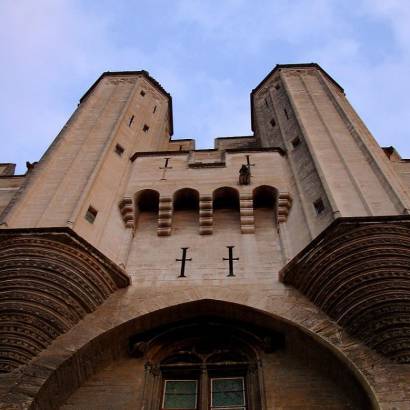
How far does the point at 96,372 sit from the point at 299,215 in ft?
14.6

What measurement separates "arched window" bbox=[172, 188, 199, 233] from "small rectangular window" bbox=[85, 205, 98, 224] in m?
1.44

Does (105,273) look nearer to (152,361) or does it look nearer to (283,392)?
(152,361)

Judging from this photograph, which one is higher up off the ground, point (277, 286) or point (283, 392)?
point (277, 286)

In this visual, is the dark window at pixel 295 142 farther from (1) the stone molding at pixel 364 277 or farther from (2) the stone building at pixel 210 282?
(1) the stone molding at pixel 364 277

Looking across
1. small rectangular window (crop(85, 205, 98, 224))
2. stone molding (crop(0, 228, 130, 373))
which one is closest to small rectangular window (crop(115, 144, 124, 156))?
small rectangular window (crop(85, 205, 98, 224))

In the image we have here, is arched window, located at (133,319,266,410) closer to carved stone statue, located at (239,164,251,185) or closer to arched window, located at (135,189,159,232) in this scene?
arched window, located at (135,189,159,232)

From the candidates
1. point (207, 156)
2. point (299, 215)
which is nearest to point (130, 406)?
point (299, 215)

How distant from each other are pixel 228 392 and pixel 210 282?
1.97m

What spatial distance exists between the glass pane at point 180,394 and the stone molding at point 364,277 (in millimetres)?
1976

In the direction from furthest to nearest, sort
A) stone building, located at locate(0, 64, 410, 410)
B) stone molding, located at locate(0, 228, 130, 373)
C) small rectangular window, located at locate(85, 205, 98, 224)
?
small rectangular window, located at locate(85, 205, 98, 224) → stone molding, located at locate(0, 228, 130, 373) → stone building, located at locate(0, 64, 410, 410)

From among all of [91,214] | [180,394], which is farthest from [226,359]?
[91,214]

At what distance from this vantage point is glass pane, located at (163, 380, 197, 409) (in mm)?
7703

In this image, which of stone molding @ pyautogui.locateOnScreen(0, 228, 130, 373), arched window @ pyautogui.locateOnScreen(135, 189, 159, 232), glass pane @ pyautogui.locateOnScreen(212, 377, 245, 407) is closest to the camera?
stone molding @ pyautogui.locateOnScreen(0, 228, 130, 373)

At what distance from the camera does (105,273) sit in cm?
901
